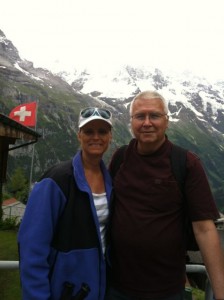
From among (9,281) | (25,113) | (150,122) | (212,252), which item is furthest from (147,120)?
(25,113)

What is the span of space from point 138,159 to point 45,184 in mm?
988

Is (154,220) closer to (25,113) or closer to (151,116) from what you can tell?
(151,116)

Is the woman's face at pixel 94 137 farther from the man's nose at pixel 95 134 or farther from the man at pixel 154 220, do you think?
the man at pixel 154 220

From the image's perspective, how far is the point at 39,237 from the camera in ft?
10.9

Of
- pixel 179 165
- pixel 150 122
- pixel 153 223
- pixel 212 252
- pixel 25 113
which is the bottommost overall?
pixel 212 252

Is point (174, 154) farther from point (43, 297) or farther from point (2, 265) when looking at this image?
point (2, 265)

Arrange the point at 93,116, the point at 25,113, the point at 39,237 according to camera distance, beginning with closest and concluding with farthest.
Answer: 1. the point at 39,237
2. the point at 93,116
3. the point at 25,113

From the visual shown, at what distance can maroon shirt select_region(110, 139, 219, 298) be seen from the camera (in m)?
3.54

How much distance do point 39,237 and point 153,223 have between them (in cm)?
104

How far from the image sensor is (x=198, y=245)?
3551 millimetres

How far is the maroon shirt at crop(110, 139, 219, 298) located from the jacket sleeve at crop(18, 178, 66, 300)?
0.66 meters

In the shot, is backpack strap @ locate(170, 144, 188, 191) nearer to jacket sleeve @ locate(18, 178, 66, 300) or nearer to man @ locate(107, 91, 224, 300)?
man @ locate(107, 91, 224, 300)

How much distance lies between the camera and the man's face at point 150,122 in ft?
12.6

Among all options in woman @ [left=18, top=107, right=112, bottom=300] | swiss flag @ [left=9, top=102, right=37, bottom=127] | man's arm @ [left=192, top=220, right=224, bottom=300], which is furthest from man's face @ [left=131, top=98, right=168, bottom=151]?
swiss flag @ [left=9, top=102, right=37, bottom=127]
